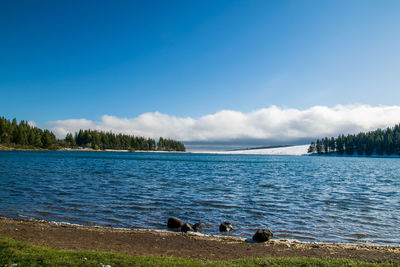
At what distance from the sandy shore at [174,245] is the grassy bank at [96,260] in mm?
1499

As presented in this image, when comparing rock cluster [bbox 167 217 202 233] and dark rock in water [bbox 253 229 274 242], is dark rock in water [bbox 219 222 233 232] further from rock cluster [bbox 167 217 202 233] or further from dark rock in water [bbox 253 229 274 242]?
dark rock in water [bbox 253 229 274 242]

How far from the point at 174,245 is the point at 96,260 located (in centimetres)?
468

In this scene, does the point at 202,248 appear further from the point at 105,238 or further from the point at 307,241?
the point at 307,241

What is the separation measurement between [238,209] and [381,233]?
34.0 ft

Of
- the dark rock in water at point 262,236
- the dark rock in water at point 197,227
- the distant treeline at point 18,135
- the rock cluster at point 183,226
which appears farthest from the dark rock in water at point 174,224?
the distant treeline at point 18,135

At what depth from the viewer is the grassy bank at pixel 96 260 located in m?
9.32

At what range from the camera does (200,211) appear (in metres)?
22.2

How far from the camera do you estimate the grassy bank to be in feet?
30.6

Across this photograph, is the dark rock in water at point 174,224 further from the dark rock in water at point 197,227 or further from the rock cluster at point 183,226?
the dark rock in water at point 197,227

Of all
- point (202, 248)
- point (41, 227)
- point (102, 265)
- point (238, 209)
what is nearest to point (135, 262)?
point (102, 265)

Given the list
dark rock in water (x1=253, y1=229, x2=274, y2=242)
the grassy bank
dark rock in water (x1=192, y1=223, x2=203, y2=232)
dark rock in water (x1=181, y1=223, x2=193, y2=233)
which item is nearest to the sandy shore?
dark rock in water (x1=253, y1=229, x2=274, y2=242)

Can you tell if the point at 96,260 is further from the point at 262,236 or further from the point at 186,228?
the point at 262,236

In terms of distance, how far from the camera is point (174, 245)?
1344cm

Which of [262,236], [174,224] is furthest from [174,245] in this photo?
[262,236]
